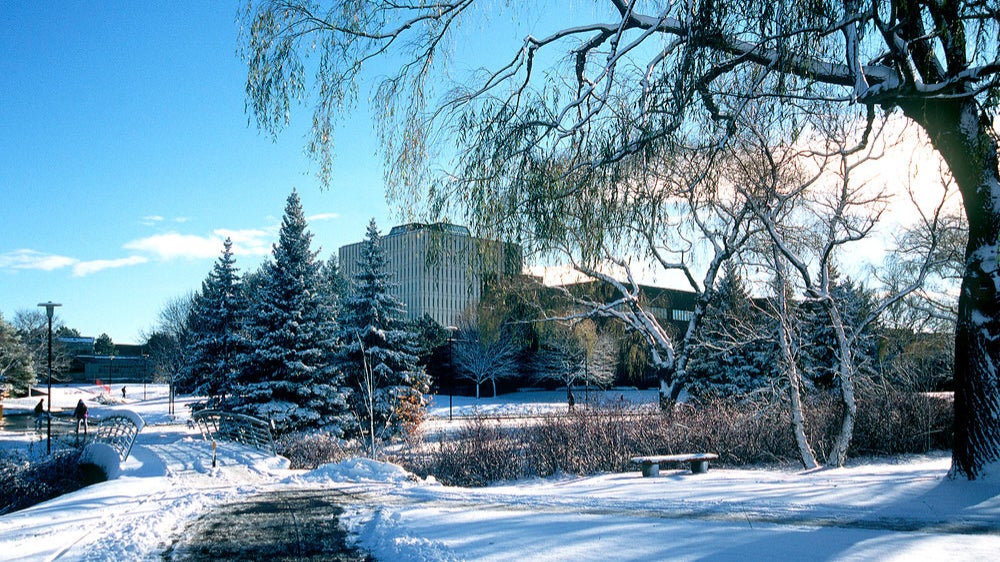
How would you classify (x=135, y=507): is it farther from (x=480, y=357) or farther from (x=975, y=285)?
(x=480, y=357)

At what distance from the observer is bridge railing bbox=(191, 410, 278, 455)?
17.1 meters

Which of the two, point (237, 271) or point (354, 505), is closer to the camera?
point (354, 505)

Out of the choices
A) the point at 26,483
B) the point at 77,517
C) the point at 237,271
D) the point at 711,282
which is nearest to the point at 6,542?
the point at 77,517

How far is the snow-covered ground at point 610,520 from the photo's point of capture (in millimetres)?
6129

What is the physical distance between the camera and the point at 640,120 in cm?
634

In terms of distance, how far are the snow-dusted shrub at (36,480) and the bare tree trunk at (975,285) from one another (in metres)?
17.9

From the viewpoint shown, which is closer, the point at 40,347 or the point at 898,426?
the point at 898,426

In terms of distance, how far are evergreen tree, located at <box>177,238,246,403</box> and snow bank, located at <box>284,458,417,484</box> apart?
16901 mm

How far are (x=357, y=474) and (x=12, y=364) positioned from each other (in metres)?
48.8

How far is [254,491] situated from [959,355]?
1033cm

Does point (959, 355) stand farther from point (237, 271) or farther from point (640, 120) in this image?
point (237, 271)

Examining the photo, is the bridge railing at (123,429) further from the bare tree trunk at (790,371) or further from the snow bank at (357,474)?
the bare tree trunk at (790,371)

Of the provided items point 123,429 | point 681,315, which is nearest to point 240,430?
point 123,429

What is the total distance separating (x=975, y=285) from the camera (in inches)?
328
